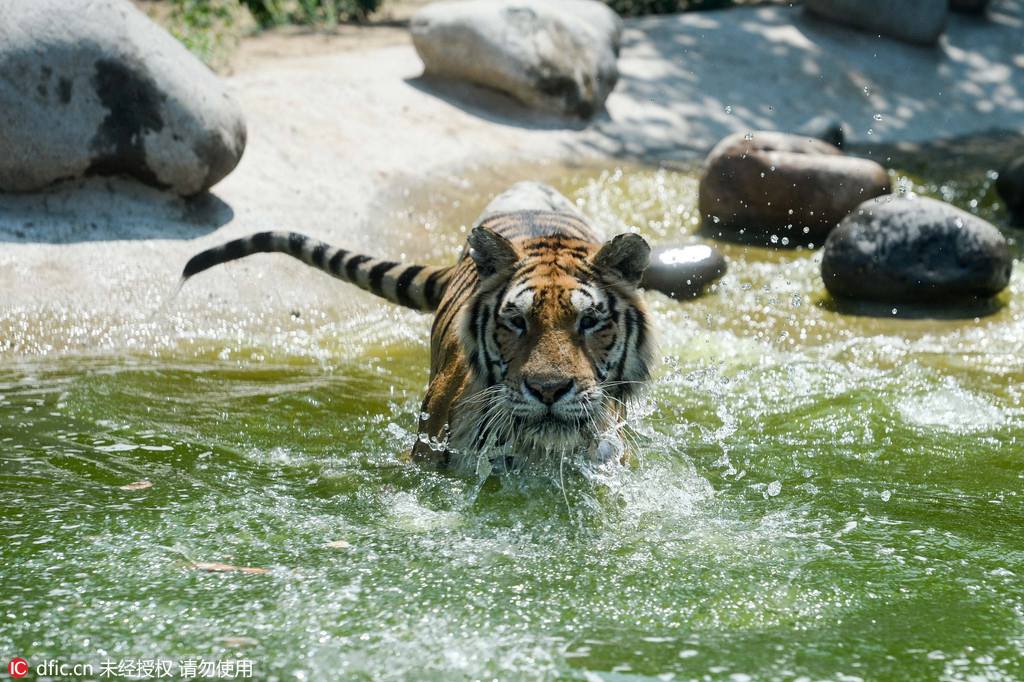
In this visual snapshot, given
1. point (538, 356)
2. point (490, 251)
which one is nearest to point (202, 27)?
point (490, 251)

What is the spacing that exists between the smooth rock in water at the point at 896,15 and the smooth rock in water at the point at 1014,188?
4.24 metres

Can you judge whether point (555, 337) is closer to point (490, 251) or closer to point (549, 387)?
point (549, 387)

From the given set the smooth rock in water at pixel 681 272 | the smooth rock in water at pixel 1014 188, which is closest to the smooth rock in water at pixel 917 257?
the smooth rock in water at pixel 681 272

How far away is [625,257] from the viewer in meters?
4.13

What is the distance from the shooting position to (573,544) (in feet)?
12.0

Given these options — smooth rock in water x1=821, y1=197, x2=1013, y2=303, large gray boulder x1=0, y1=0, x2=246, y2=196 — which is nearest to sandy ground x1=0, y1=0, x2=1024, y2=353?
large gray boulder x1=0, y1=0, x2=246, y2=196

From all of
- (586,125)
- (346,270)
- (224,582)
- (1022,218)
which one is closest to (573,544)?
(224,582)

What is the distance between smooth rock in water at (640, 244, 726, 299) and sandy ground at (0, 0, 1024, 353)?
1373 mm

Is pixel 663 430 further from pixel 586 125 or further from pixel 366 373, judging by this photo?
pixel 586 125

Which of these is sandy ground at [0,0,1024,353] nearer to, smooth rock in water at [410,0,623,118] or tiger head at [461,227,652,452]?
smooth rock in water at [410,0,623,118]

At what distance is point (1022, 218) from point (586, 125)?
3.46m

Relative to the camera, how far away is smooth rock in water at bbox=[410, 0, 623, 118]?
9.76 meters

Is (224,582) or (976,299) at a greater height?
(224,582)

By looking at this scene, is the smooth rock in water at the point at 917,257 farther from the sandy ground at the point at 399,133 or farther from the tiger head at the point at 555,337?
the tiger head at the point at 555,337
